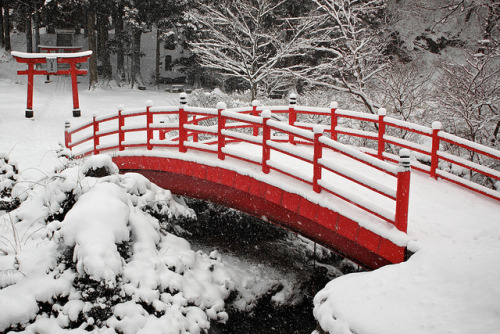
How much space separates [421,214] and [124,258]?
419 centimetres

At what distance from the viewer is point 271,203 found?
26.0 ft

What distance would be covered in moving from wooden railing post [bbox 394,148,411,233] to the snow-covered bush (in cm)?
327

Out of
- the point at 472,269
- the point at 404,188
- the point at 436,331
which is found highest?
the point at 404,188

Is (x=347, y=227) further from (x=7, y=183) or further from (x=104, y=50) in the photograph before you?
(x=104, y=50)

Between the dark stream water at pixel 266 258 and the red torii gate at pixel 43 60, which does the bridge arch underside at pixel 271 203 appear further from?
the red torii gate at pixel 43 60

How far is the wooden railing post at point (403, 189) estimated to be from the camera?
5.71 m

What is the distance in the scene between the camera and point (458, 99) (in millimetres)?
14250

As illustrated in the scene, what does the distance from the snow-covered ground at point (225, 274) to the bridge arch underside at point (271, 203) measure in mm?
490

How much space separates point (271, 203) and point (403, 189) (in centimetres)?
261

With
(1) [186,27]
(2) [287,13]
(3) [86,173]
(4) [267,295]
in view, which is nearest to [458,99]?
(4) [267,295]

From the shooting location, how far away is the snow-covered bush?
6523 mm

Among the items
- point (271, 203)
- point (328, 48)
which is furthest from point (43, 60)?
point (271, 203)

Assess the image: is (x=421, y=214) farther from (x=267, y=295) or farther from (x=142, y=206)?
(x=142, y=206)

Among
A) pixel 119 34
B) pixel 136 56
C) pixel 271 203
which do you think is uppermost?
pixel 119 34
